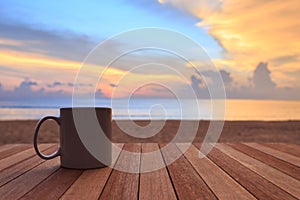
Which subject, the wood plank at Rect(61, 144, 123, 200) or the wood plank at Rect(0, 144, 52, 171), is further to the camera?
the wood plank at Rect(0, 144, 52, 171)

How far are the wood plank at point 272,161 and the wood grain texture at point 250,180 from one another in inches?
3.2

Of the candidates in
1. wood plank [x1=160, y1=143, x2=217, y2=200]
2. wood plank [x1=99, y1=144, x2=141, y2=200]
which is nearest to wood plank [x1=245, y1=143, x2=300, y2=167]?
wood plank [x1=160, y1=143, x2=217, y2=200]

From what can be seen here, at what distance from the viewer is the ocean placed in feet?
2.81

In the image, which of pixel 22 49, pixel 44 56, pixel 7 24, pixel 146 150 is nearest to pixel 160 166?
pixel 146 150

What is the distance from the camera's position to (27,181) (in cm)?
60

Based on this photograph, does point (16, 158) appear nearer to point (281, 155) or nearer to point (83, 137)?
point (83, 137)

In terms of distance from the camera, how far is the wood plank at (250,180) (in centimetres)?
52

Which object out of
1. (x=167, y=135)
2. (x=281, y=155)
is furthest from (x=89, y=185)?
(x=167, y=135)

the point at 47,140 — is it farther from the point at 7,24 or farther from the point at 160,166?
the point at 160,166

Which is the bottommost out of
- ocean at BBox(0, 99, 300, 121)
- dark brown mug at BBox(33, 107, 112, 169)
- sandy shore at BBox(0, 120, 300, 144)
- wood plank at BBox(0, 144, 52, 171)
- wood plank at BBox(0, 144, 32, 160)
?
sandy shore at BBox(0, 120, 300, 144)

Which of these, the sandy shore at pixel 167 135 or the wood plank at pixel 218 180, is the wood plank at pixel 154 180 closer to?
the wood plank at pixel 218 180

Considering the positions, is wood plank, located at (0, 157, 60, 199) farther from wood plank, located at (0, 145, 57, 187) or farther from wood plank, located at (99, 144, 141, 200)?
wood plank, located at (99, 144, 141, 200)

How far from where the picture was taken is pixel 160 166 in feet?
2.44

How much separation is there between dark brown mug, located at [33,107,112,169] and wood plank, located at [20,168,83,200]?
29 mm
